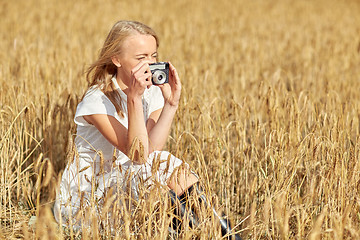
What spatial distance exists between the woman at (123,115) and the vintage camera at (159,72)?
0.03m

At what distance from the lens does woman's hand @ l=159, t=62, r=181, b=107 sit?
5.79ft

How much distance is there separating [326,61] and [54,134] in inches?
104

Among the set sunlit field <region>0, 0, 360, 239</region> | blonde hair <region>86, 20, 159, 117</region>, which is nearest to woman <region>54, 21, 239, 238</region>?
blonde hair <region>86, 20, 159, 117</region>

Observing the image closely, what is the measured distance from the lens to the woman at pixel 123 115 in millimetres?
1647

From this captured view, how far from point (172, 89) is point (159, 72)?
4.3 inches

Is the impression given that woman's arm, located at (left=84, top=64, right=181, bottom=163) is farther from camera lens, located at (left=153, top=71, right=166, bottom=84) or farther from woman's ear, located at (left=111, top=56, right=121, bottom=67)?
woman's ear, located at (left=111, top=56, right=121, bottom=67)

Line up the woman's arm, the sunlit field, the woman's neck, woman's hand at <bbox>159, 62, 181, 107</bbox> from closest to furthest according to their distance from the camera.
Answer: the sunlit field → the woman's arm → woman's hand at <bbox>159, 62, 181, 107</bbox> → the woman's neck

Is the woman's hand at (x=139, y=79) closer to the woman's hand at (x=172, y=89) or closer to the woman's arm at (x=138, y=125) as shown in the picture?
the woman's arm at (x=138, y=125)

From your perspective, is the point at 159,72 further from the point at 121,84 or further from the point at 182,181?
the point at 182,181

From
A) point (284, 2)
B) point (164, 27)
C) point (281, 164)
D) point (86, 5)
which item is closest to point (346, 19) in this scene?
point (284, 2)

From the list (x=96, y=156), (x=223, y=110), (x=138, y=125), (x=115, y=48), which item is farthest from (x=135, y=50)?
(x=223, y=110)

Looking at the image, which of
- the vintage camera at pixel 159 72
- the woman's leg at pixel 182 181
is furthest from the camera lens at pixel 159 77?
the woman's leg at pixel 182 181

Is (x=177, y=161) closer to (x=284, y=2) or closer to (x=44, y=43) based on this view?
(x=44, y=43)

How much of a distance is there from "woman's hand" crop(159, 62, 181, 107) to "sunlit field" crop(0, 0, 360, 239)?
0.71 ft
